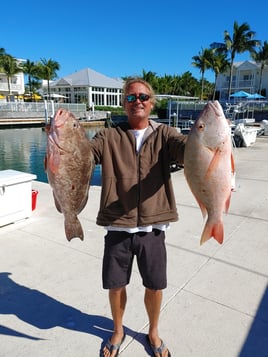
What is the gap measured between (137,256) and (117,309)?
0.47 metres

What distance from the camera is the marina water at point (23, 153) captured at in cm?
1608

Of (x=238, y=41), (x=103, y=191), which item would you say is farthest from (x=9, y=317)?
(x=238, y=41)

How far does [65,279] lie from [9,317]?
2.23ft

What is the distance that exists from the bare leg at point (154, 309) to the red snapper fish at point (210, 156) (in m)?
0.88

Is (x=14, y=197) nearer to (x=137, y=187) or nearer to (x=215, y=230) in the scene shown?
(x=137, y=187)

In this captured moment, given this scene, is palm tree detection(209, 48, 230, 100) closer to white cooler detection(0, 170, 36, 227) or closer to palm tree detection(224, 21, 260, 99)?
palm tree detection(224, 21, 260, 99)

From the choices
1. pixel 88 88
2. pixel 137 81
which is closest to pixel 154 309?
pixel 137 81

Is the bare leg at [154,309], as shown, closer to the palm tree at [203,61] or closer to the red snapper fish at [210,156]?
the red snapper fish at [210,156]

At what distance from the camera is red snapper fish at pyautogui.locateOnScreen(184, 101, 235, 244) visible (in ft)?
5.28

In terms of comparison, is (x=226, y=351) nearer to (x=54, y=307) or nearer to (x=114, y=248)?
(x=114, y=248)

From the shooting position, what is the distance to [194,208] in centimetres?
553

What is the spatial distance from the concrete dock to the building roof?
5609 centimetres

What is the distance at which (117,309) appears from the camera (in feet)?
7.40

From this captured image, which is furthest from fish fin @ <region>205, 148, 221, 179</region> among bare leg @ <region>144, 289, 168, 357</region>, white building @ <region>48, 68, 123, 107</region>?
white building @ <region>48, 68, 123, 107</region>
